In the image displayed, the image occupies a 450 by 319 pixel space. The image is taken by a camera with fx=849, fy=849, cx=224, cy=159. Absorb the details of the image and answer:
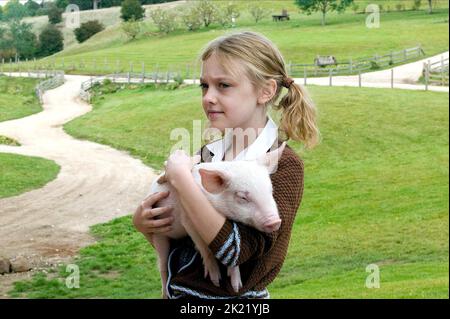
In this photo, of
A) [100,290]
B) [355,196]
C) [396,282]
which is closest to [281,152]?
[100,290]

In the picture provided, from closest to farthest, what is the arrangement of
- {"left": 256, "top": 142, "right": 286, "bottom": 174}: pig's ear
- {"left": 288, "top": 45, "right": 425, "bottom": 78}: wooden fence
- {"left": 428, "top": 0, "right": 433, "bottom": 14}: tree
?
{"left": 256, "top": 142, "right": 286, "bottom": 174}: pig's ear < {"left": 288, "top": 45, "right": 425, "bottom": 78}: wooden fence < {"left": 428, "top": 0, "right": 433, "bottom": 14}: tree

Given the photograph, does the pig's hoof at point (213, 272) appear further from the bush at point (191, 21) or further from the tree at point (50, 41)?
the bush at point (191, 21)

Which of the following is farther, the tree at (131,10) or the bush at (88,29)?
the tree at (131,10)

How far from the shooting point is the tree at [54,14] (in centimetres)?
396

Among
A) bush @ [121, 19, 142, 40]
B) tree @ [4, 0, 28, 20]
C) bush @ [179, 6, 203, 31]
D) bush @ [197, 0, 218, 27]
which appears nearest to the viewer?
tree @ [4, 0, 28, 20]

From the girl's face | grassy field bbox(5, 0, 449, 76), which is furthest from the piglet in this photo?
grassy field bbox(5, 0, 449, 76)

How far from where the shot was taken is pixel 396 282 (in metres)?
6.55

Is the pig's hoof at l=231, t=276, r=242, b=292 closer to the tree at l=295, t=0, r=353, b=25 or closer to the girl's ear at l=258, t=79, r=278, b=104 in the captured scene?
the girl's ear at l=258, t=79, r=278, b=104

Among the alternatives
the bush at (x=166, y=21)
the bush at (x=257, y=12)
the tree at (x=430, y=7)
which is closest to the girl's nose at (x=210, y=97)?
the bush at (x=166, y=21)

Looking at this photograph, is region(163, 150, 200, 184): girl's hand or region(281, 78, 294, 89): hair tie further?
region(281, 78, 294, 89): hair tie

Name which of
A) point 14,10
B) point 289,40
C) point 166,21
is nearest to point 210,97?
point 14,10

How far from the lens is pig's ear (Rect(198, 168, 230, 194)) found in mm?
1706

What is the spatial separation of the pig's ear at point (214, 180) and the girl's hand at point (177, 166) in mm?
34

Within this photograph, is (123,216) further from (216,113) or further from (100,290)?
(216,113)
